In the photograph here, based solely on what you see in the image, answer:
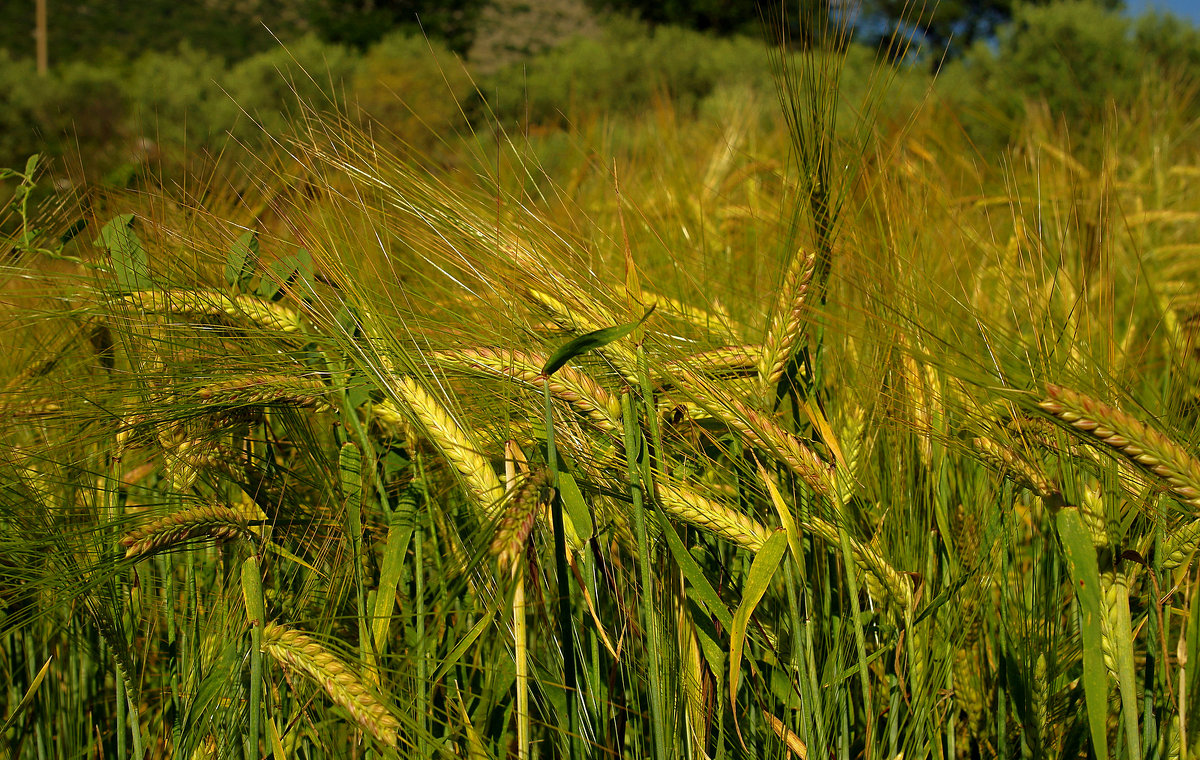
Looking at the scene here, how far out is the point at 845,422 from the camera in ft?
3.22

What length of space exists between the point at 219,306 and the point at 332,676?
0.42m

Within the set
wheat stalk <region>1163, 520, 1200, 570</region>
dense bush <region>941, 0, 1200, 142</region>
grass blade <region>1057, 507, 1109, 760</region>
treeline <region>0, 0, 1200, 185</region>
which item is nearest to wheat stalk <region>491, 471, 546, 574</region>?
grass blade <region>1057, 507, 1109, 760</region>

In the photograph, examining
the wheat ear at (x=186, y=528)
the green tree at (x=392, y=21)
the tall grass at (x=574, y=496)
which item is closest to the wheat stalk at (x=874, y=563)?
the tall grass at (x=574, y=496)

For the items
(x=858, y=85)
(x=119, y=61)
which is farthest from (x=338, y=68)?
(x=119, y=61)

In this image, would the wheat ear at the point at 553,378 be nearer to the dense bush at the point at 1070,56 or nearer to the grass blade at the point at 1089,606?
the grass blade at the point at 1089,606

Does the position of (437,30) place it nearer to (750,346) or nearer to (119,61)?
(119,61)

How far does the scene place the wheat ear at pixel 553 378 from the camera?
29.5 inches

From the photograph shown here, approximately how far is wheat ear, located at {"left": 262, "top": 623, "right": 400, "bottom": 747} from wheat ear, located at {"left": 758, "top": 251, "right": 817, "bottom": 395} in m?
0.45

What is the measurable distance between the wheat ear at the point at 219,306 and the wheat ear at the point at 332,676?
1.06ft

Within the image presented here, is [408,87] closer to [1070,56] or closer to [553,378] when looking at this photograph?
[1070,56]

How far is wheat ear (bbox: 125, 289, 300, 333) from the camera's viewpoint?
90cm

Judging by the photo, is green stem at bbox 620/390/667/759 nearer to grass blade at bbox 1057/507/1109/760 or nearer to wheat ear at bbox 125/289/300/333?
grass blade at bbox 1057/507/1109/760

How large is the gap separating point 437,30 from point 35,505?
19.3m

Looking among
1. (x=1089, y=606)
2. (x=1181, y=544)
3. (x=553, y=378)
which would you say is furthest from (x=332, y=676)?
(x=1181, y=544)
